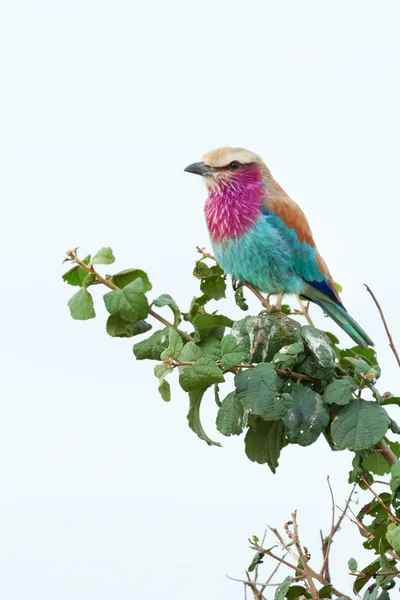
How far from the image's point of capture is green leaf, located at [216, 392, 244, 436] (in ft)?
9.88

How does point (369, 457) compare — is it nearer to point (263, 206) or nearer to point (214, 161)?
point (263, 206)

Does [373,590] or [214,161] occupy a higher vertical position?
[214,161]

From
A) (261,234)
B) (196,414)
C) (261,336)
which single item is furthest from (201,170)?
(196,414)

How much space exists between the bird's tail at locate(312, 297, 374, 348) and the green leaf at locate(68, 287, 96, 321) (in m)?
1.60

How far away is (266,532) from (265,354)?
0.69 m

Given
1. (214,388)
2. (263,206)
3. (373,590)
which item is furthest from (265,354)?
(263,206)

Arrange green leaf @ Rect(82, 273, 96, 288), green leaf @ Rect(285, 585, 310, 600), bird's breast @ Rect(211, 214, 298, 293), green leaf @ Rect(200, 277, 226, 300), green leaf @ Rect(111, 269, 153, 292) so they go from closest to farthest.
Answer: green leaf @ Rect(285, 585, 310, 600)
green leaf @ Rect(82, 273, 96, 288)
green leaf @ Rect(111, 269, 153, 292)
green leaf @ Rect(200, 277, 226, 300)
bird's breast @ Rect(211, 214, 298, 293)

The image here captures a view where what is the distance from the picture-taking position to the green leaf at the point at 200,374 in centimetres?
286

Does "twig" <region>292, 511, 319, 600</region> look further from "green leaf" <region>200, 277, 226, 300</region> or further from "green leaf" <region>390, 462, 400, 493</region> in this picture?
"green leaf" <region>200, 277, 226, 300</region>

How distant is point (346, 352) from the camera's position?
344 centimetres

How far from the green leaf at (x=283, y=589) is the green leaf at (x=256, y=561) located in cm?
16

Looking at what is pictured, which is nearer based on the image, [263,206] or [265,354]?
[265,354]

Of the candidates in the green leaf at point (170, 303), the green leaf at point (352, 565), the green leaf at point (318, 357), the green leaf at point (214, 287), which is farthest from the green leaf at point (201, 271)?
the green leaf at point (352, 565)

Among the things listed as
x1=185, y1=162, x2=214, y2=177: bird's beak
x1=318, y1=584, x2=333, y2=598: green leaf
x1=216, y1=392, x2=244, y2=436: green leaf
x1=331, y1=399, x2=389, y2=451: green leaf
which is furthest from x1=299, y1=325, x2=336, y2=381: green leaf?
x1=185, y1=162, x2=214, y2=177: bird's beak
